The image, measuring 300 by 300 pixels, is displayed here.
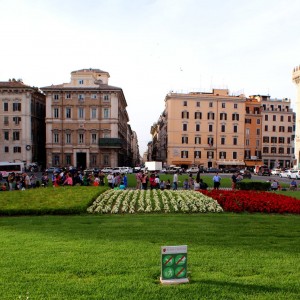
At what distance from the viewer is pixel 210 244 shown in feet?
35.2

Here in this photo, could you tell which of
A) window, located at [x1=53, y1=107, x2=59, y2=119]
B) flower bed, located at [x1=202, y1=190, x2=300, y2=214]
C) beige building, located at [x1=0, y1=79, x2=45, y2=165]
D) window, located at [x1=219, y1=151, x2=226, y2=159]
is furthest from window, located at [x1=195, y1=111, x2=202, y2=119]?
flower bed, located at [x1=202, y1=190, x2=300, y2=214]

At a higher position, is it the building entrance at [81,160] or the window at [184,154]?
the window at [184,154]

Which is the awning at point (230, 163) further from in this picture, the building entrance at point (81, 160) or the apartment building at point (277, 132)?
the building entrance at point (81, 160)

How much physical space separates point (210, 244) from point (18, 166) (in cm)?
4773

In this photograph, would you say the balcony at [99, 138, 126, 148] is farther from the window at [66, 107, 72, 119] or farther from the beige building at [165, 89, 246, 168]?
Result: the beige building at [165, 89, 246, 168]

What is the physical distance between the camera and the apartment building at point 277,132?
89812 millimetres

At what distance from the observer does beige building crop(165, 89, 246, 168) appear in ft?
268

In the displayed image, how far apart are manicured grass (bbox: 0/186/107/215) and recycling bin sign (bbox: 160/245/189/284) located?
Answer: 10.8 meters

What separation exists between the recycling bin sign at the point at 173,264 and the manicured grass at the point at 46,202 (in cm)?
1077

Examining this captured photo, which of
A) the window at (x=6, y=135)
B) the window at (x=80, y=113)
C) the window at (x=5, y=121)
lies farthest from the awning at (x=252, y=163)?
the window at (x=5, y=121)

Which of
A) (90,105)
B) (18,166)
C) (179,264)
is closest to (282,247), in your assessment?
(179,264)

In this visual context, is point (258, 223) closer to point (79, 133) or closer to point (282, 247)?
point (282, 247)

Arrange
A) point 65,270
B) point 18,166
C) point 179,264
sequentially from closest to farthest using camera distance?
1. point 179,264
2. point 65,270
3. point 18,166

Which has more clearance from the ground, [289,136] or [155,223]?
[289,136]
